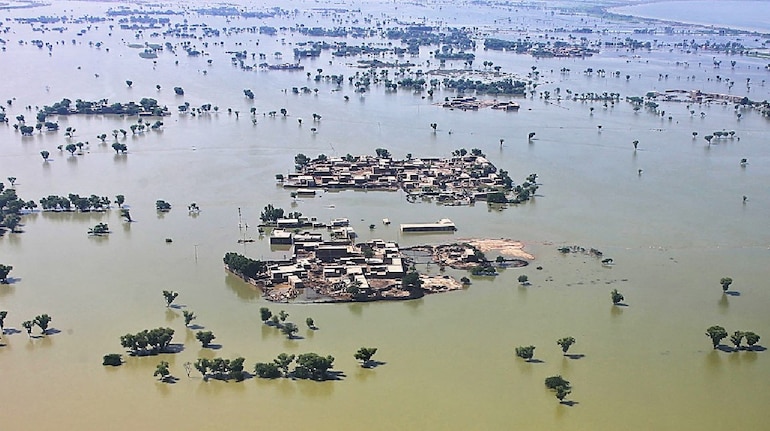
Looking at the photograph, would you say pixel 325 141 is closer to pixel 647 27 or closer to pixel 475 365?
pixel 475 365

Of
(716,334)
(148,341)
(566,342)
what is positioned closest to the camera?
(148,341)

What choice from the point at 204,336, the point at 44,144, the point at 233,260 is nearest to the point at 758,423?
the point at 204,336

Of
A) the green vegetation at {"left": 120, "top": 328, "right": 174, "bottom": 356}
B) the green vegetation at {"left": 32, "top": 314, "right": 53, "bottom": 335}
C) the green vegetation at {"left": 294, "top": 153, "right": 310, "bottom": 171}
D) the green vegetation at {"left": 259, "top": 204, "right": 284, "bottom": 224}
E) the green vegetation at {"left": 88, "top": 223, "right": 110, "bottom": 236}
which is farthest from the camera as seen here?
the green vegetation at {"left": 294, "top": 153, "right": 310, "bottom": 171}

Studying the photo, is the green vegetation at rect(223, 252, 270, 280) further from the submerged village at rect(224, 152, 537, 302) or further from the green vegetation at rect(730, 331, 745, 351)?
the green vegetation at rect(730, 331, 745, 351)

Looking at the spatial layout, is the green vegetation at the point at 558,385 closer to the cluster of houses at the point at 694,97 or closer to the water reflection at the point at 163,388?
the water reflection at the point at 163,388

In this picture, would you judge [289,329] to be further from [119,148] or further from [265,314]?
[119,148]

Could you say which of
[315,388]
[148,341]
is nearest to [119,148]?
[148,341]

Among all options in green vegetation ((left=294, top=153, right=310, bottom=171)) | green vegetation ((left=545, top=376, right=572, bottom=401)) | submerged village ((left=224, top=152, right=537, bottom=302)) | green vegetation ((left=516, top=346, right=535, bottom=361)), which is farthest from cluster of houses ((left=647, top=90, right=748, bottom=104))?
green vegetation ((left=545, top=376, right=572, bottom=401))
